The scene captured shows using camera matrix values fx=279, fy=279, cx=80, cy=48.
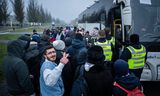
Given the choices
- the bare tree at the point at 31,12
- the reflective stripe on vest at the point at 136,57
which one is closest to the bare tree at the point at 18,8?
the bare tree at the point at 31,12

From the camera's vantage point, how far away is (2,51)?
20.6m

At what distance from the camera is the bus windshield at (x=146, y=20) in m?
8.25

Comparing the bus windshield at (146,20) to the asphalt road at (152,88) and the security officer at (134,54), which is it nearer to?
the security officer at (134,54)

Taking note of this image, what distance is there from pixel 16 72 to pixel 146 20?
16.4 ft

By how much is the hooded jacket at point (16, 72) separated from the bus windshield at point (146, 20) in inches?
172

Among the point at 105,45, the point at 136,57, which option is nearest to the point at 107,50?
the point at 105,45

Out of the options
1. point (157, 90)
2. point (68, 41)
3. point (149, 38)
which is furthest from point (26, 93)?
point (157, 90)

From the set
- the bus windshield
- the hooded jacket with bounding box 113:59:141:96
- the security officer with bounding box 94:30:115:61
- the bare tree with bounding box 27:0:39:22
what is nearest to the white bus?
the bus windshield

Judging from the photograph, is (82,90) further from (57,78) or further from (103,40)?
(103,40)

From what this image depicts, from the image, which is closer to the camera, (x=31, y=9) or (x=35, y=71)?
(x=35, y=71)

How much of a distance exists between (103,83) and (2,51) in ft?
56.5

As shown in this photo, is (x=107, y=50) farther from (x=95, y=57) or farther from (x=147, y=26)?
(x=95, y=57)

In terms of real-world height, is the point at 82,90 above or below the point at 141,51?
below

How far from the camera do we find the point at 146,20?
8430 mm
